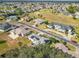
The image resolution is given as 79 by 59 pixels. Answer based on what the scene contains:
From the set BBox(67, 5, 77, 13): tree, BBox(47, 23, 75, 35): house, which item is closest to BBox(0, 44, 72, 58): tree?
BBox(47, 23, 75, 35): house

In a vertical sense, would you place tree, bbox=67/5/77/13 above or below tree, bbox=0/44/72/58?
above

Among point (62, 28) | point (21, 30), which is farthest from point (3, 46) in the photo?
point (62, 28)

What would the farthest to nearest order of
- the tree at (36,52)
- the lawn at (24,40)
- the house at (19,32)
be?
the house at (19,32)
the lawn at (24,40)
the tree at (36,52)

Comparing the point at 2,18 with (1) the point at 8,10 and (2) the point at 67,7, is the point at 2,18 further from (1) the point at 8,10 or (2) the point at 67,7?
(2) the point at 67,7

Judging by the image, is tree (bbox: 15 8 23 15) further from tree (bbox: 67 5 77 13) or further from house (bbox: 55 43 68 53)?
house (bbox: 55 43 68 53)

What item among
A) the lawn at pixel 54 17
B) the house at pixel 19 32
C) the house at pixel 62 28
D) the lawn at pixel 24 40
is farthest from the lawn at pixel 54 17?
the lawn at pixel 24 40

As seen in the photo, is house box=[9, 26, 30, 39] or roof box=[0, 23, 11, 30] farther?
roof box=[0, 23, 11, 30]

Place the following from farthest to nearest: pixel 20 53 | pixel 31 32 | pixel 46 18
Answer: pixel 46 18 → pixel 31 32 → pixel 20 53

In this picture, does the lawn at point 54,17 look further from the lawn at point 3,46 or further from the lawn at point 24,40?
the lawn at point 3,46

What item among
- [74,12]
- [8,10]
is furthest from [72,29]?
[8,10]
